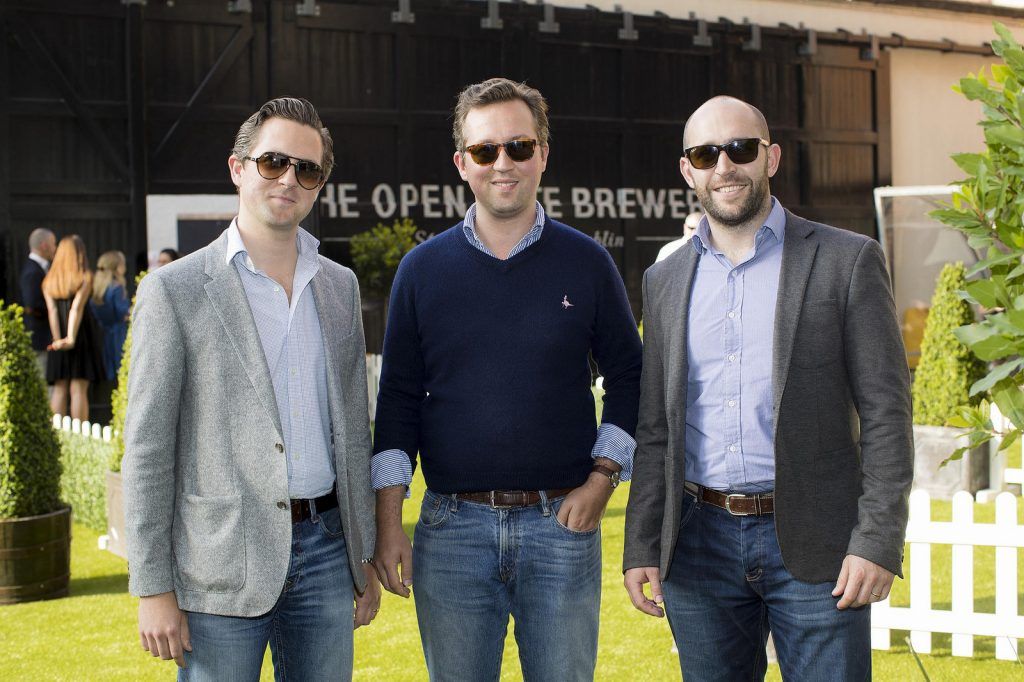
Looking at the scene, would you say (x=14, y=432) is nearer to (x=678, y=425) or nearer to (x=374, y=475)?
(x=374, y=475)

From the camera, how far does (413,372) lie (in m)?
3.51

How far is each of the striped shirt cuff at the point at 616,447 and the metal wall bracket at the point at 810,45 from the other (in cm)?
1819

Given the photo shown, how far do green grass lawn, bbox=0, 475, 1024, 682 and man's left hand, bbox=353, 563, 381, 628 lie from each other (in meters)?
2.51

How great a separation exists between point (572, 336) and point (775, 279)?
62 cm

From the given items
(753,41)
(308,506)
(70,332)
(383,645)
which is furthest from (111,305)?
(308,506)

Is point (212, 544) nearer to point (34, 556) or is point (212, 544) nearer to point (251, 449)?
point (251, 449)

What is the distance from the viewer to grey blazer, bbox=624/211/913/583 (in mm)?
3006

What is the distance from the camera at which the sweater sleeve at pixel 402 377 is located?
3.50m

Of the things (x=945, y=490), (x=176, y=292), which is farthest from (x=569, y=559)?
(x=945, y=490)

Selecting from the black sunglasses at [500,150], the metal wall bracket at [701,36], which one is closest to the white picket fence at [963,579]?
the black sunglasses at [500,150]

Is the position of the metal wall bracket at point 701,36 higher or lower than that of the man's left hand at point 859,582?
higher

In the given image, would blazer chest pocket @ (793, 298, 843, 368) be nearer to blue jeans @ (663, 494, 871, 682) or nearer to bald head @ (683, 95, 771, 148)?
blue jeans @ (663, 494, 871, 682)

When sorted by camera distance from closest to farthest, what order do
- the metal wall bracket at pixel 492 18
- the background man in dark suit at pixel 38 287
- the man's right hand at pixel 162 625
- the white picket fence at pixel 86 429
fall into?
1. the man's right hand at pixel 162 625
2. the white picket fence at pixel 86 429
3. the background man in dark suit at pixel 38 287
4. the metal wall bracket at pixel 492 18

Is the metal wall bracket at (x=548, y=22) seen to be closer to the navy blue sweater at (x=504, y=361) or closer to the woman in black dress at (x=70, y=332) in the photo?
the woman in black dress at (x=70, y=332)
